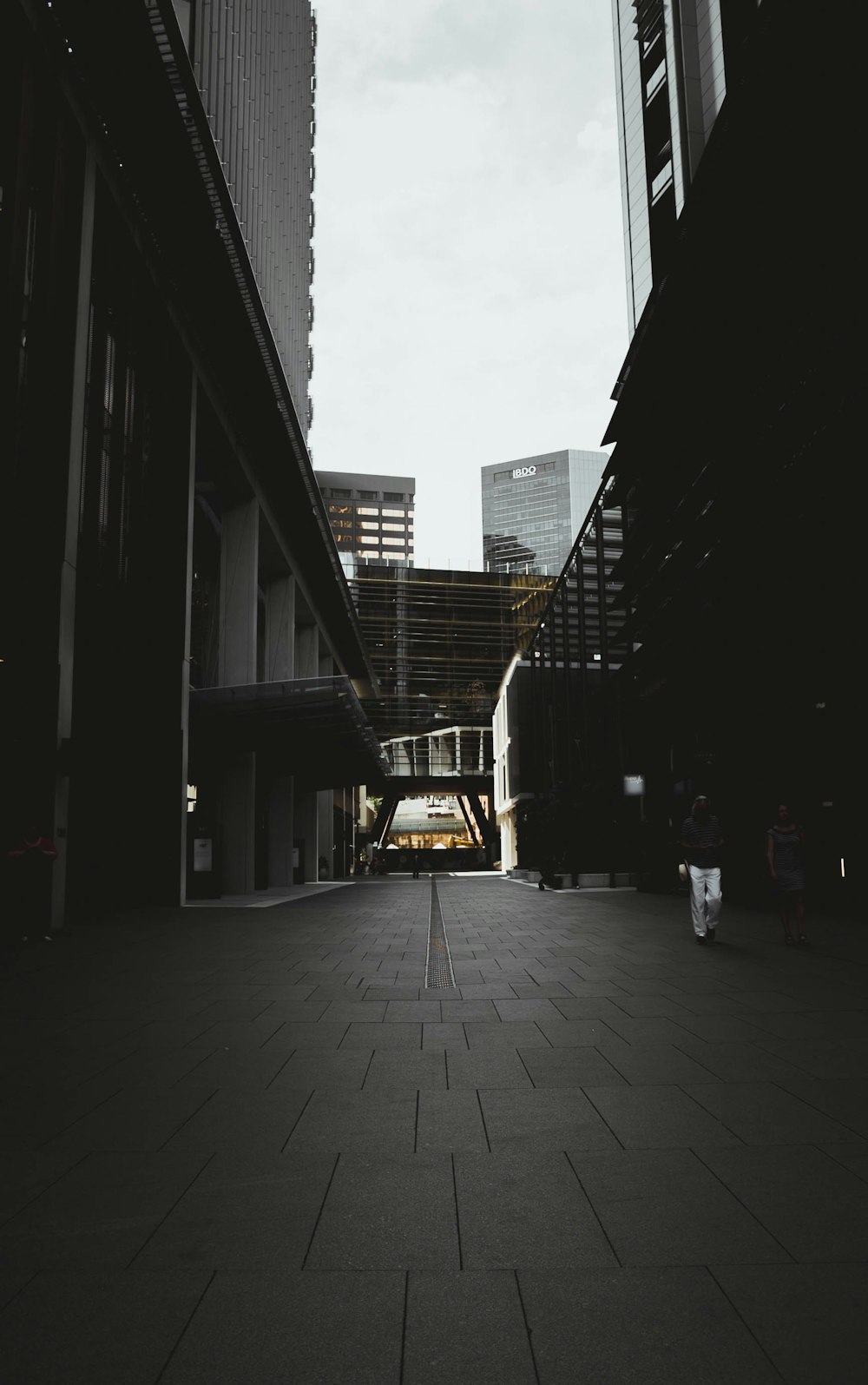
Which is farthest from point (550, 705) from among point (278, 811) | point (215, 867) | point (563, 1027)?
point (563, 1027)

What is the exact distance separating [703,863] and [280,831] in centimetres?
2542

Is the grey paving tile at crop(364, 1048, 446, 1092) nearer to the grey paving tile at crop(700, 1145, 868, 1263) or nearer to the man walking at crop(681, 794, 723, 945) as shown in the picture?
the grey paving tile at crop(700, 1145, 868, 1263)

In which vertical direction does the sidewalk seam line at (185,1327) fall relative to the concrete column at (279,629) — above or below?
below

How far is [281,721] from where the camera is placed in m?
24.7

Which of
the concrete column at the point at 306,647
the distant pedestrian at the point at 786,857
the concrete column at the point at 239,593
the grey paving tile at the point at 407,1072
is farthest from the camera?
the concrete column at the point at 306,647

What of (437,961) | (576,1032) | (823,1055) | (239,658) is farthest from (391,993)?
(239,658)

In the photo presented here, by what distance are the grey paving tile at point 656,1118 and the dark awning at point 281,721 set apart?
735 inches

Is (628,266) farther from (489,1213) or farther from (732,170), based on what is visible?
(489,1213)

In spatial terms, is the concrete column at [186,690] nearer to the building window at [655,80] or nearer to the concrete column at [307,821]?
the concrete column at [307,821]

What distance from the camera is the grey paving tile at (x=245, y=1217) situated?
9.75 ft

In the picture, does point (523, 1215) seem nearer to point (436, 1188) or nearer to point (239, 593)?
point (436, 1188)

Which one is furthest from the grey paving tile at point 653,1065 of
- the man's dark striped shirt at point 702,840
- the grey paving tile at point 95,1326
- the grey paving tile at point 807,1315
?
the man's dark striped shirt at point 702,840

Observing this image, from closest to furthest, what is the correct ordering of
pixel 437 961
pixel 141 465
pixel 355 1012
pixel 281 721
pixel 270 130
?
1. pixel 355 1012
2. pixel 437 961
3. pixel 141 465
4. pixel 281 721
5. pixel 270 130

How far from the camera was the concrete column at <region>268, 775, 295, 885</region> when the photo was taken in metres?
34.4
